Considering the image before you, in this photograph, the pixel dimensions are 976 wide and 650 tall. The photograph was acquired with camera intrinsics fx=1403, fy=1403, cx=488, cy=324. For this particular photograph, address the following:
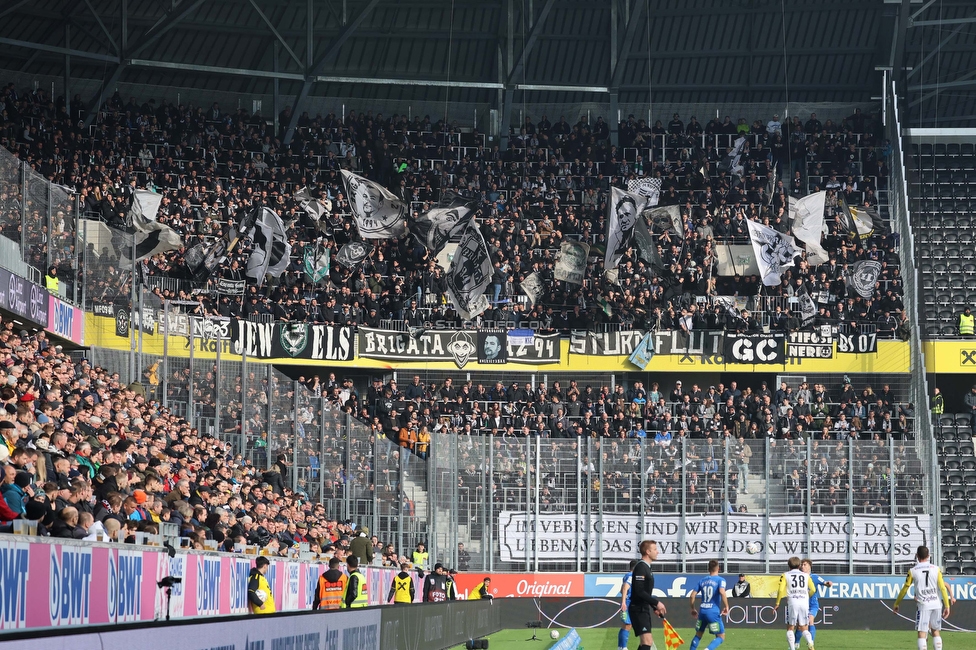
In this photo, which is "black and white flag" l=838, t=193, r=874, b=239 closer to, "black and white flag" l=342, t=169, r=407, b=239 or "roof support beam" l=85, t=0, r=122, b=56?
"black and white flag" l=342, t=169, r=407, b=239

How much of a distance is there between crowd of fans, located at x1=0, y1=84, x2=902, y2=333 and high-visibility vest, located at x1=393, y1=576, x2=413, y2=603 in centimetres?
1855

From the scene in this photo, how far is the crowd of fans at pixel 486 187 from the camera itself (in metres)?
41.6

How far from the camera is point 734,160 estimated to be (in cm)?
4838

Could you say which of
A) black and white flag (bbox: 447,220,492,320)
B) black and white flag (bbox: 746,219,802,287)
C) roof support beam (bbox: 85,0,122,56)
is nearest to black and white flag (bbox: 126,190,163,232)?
roof support beam (bbox: 85,0,122,56)

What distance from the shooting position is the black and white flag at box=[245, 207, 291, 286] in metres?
41.1

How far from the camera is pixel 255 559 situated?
16984 millimetres

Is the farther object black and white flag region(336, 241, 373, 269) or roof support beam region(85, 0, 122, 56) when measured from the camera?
black and white flag region(336, 241, 373, 269)

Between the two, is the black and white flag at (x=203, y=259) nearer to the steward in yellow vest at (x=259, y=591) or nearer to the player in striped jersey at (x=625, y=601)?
the player in striped jersey at (x=625, y=601)

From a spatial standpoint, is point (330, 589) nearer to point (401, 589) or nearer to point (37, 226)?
point (401, 589)

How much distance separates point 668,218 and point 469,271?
290 inches

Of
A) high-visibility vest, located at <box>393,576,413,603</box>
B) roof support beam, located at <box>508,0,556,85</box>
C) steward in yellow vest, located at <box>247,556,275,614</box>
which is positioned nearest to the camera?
steward in yellow vest, located at <box>247,556,275,614</box>

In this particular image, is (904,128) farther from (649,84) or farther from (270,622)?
(270,622)

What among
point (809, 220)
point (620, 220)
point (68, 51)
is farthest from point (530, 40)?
point (68, 51)

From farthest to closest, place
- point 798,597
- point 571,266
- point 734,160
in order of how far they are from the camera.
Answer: point 734,160
point 571,266
point 798,597
